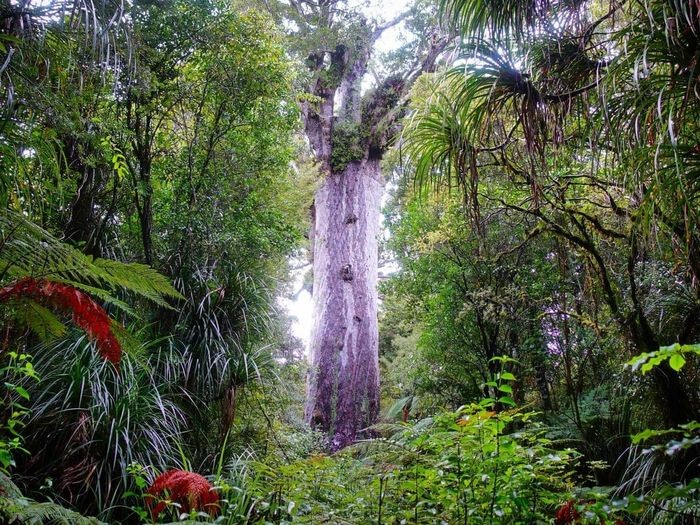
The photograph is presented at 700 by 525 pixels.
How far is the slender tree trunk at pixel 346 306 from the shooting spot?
789 centimetres

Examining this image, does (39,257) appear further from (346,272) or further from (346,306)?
(346,272)

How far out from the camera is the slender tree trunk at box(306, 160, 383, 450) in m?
7.89

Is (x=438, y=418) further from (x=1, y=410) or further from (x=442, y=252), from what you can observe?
(x=442, y=252)

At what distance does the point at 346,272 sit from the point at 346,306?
567 mm

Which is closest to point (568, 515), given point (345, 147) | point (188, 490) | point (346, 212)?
point (188, 490)

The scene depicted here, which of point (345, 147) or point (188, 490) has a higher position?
point (345, 147)

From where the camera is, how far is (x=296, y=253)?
569 cm

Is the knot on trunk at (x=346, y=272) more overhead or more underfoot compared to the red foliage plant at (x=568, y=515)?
more overhead

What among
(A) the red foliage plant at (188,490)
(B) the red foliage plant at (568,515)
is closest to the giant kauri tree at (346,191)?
(A) the red foliage plant at (188,490)

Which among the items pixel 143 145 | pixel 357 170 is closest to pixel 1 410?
pixel 143 145

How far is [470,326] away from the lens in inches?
234

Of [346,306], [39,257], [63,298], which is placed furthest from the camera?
[346,306]

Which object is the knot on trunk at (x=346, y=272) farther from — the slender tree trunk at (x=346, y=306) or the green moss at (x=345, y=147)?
the green moss at (x=345, y=147)

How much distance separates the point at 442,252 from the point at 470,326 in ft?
2.91
